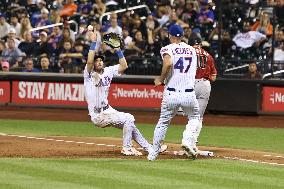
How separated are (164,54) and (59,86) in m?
11.2

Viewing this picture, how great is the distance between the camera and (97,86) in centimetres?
1443

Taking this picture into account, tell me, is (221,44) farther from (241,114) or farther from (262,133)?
(262,133)

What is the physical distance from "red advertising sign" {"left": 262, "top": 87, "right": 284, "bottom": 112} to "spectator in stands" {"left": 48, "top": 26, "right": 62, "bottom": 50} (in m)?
6.10

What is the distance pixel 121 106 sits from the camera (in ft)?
77.8

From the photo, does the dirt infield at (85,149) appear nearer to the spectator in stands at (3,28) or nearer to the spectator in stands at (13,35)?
the spectator in stands at (13,35)

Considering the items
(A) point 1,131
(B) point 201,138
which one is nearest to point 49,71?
(A) point 1,131

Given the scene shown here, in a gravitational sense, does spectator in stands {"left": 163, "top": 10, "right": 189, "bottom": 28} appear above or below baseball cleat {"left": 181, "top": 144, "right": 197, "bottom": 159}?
above

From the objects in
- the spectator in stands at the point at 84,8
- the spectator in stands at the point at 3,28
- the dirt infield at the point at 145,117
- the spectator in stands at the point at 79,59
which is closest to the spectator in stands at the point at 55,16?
the spectator in stands at the point at 84,8

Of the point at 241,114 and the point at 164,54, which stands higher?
the point at 164,54

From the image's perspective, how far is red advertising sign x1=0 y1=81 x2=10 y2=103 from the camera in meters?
24.3

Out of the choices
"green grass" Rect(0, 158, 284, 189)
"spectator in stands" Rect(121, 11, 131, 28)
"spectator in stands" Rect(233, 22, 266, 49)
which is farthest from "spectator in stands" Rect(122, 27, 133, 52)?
"green grass" Rect(0, 158, 284, 189)

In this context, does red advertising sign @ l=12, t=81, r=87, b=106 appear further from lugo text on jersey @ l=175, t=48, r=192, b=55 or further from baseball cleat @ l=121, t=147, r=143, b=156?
lugo text on jersey @ l=175, t=48, r=192, b=55

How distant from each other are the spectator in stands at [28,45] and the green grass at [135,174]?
12311 mm

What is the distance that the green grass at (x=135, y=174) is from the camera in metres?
10.7
